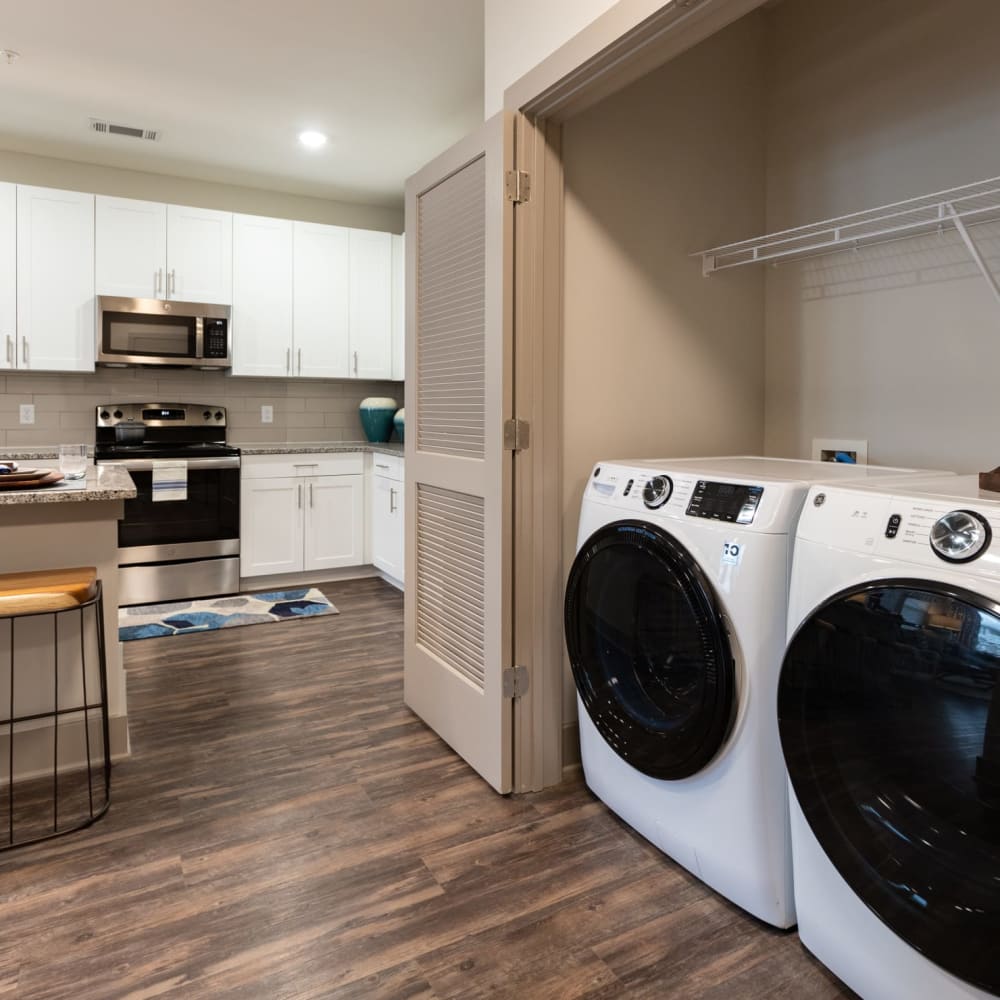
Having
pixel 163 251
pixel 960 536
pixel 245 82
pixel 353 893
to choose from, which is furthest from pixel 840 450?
pixel 163 251

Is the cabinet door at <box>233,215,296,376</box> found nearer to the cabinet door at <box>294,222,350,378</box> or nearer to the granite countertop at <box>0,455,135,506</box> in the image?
the cabinet door at <box>294,222,350,378</box>

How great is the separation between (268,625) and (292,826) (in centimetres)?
197

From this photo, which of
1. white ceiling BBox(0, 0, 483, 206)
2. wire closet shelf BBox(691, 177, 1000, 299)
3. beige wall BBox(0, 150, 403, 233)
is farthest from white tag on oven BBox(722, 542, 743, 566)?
beige wall BBox(0, 150, 403, 233)

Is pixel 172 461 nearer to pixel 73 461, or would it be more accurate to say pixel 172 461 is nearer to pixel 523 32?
pixel 73 461

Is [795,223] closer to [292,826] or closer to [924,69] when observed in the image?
[924,69]

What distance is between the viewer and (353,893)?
68.7 inches

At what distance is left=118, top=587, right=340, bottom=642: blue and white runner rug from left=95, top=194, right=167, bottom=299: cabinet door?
1.79 m

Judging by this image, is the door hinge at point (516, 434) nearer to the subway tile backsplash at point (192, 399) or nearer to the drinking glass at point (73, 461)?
the drinking glass at point (73, 461)

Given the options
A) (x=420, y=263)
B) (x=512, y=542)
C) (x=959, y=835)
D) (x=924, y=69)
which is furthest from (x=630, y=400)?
(x=959, y=835)

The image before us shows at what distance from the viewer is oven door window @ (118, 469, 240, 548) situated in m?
4.18

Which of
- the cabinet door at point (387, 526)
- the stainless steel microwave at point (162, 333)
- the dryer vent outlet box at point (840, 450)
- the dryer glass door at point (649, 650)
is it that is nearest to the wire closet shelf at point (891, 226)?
the dryer vent outlet box at point (840, 450)

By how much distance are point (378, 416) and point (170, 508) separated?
1.47 meters

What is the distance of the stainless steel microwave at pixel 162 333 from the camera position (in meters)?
4.23

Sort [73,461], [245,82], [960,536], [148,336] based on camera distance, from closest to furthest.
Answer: [960,536]
[73,461]
[245,82]
[148,336]
